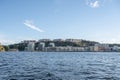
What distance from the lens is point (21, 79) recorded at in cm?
2508

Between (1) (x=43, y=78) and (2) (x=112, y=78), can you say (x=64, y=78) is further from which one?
(2) (x=112, y=78)

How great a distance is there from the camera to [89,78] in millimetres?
26438

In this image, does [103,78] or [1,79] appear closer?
[1,79]

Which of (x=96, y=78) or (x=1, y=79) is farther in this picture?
(x=96, y=78)

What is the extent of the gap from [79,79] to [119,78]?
177 inches

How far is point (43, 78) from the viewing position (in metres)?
25.8

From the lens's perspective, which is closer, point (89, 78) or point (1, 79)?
point (1, 79)

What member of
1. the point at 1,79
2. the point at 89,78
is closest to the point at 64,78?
the point at 89,78

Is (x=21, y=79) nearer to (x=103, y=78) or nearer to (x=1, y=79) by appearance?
(x=1, y=79)

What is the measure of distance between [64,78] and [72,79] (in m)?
0.96

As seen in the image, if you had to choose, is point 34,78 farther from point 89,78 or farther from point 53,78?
point 89,78

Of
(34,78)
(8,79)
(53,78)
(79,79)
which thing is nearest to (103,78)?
(79,79)

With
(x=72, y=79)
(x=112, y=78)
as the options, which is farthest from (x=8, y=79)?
(x=112, y=78)

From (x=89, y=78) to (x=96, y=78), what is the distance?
791 mm
